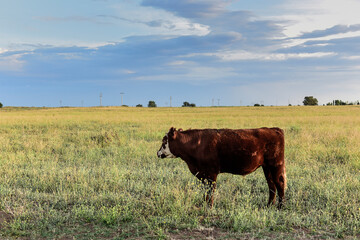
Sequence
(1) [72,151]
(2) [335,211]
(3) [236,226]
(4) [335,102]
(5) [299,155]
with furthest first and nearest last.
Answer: (4) [335,102] < (1) [72,151] < (5) [299,155] < (2) [335,211] < (3) [236,226]

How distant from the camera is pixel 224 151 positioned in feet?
20.3

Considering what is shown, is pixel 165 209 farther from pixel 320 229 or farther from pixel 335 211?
pixel 335 211

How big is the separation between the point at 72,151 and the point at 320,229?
1201 cm

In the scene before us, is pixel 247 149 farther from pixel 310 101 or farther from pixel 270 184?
pixel 310 101

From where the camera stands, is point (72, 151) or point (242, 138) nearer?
point (242, 138)

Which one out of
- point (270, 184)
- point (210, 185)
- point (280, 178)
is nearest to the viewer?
point (210, 185)

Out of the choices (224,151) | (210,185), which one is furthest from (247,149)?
(210,185)

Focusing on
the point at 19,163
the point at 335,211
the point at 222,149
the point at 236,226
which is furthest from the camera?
the point at 19,163

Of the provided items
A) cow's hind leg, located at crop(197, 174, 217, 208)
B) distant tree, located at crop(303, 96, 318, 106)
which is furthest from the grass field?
distant tree, located at crop(303, 96, 318, 106)

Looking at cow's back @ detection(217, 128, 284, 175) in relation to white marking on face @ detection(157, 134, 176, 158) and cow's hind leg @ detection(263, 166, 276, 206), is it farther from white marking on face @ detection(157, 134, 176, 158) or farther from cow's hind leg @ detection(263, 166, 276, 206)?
white marking on face @ detection(157, 134, 176, 158)

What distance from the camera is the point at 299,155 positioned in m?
13.1

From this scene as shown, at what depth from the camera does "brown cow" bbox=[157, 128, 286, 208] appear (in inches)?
243

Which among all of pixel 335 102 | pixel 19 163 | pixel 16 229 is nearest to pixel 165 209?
pixel 16 229

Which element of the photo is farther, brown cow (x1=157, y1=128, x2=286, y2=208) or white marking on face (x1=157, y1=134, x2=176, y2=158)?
white marking on face (x1=157, y1=134, x2=176, y2=158)
